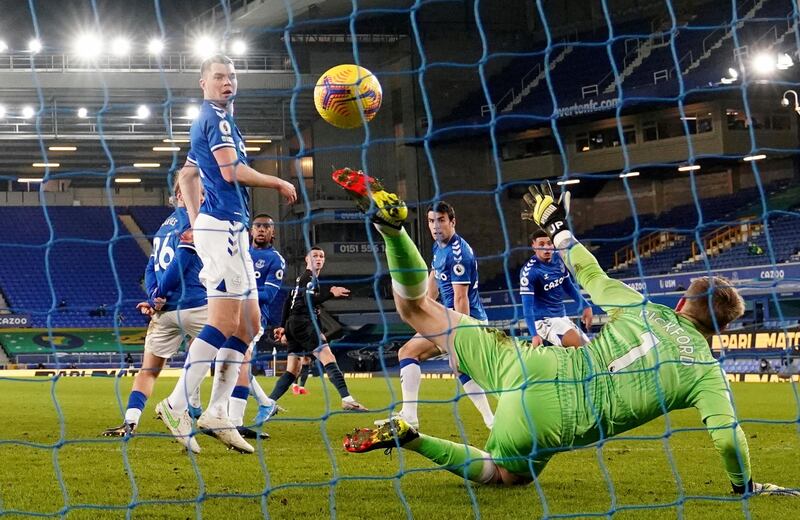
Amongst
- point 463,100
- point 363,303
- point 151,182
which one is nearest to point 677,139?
point 463,100

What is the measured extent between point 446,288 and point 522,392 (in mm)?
4137

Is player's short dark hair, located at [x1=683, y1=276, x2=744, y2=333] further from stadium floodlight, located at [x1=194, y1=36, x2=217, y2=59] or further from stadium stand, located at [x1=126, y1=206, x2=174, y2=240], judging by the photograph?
stadium stand, located at [x1=126, y1=206, x2=174, y2=240]

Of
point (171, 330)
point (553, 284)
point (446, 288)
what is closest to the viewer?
point (171, 330)

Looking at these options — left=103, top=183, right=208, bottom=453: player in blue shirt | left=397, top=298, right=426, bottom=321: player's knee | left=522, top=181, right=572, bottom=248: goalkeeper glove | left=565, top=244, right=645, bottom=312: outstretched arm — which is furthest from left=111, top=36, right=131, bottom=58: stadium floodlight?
left=397, top=298, right=426, bottom=321: player's knee

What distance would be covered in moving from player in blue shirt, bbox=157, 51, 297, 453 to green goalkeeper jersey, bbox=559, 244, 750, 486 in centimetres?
205

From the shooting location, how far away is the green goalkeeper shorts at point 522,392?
4.79 meters

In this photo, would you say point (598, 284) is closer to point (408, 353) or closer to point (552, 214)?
point (552, 214)

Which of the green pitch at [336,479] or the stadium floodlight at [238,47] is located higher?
the stadium floodlight at [238,47]

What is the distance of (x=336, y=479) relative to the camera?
179 inches

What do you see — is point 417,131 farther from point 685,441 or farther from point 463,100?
point 685,441

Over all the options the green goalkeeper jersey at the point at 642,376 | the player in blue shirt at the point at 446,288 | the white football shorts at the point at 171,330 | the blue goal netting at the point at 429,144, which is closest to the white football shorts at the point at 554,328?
the player in blue shirt at the point at 446,288

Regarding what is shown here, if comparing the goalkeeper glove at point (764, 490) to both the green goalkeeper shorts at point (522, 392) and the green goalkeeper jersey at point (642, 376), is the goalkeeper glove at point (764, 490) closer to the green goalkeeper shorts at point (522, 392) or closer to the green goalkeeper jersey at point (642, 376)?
the green goalkeeper jersey at point (642, 376)

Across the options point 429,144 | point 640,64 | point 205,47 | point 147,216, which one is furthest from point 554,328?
point 147,216

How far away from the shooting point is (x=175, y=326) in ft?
25.1
